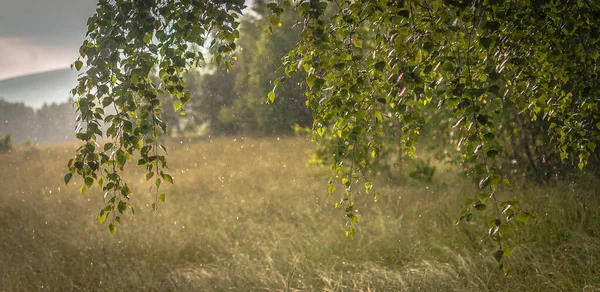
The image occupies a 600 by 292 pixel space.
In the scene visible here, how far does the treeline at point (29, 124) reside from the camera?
36.8 feet

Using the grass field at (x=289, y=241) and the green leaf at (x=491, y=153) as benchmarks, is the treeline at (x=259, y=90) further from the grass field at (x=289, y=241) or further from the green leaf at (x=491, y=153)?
the green leaf at (x=491, y=153)

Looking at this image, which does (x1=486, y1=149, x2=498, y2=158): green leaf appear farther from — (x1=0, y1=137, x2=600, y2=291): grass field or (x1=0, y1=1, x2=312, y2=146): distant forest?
(x1=0, y1=1, x2=312, y2=146): distant forest

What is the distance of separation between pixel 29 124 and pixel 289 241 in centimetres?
1037

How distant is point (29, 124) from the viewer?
12.7 meters

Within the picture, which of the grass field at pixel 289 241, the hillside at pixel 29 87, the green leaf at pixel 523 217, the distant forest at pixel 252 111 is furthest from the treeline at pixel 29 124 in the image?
the green leaf at pixel 523 217

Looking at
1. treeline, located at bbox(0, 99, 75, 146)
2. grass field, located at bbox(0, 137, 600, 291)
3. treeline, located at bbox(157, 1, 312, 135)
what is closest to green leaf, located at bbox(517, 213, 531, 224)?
grass field, located at bbox(0, 137, 600, 291)

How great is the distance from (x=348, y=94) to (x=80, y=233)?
16.6 feet

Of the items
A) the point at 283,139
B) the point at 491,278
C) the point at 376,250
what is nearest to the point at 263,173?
the point at 283,139

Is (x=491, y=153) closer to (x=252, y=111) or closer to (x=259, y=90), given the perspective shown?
(x=259, y=90)

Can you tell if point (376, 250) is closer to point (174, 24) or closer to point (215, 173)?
point (174, 24)

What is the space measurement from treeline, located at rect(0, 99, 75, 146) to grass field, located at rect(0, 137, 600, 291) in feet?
9.23

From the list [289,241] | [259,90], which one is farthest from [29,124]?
[289,241]

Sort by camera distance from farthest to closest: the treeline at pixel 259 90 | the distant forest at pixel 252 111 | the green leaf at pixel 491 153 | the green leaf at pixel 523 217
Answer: the treeline at pixel 259 90
the distant forest at pixel 252 111
the green leaf at pixel 523 217
the green leaf at pixel 491 153

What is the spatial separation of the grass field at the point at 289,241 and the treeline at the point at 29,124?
9.23 feet
